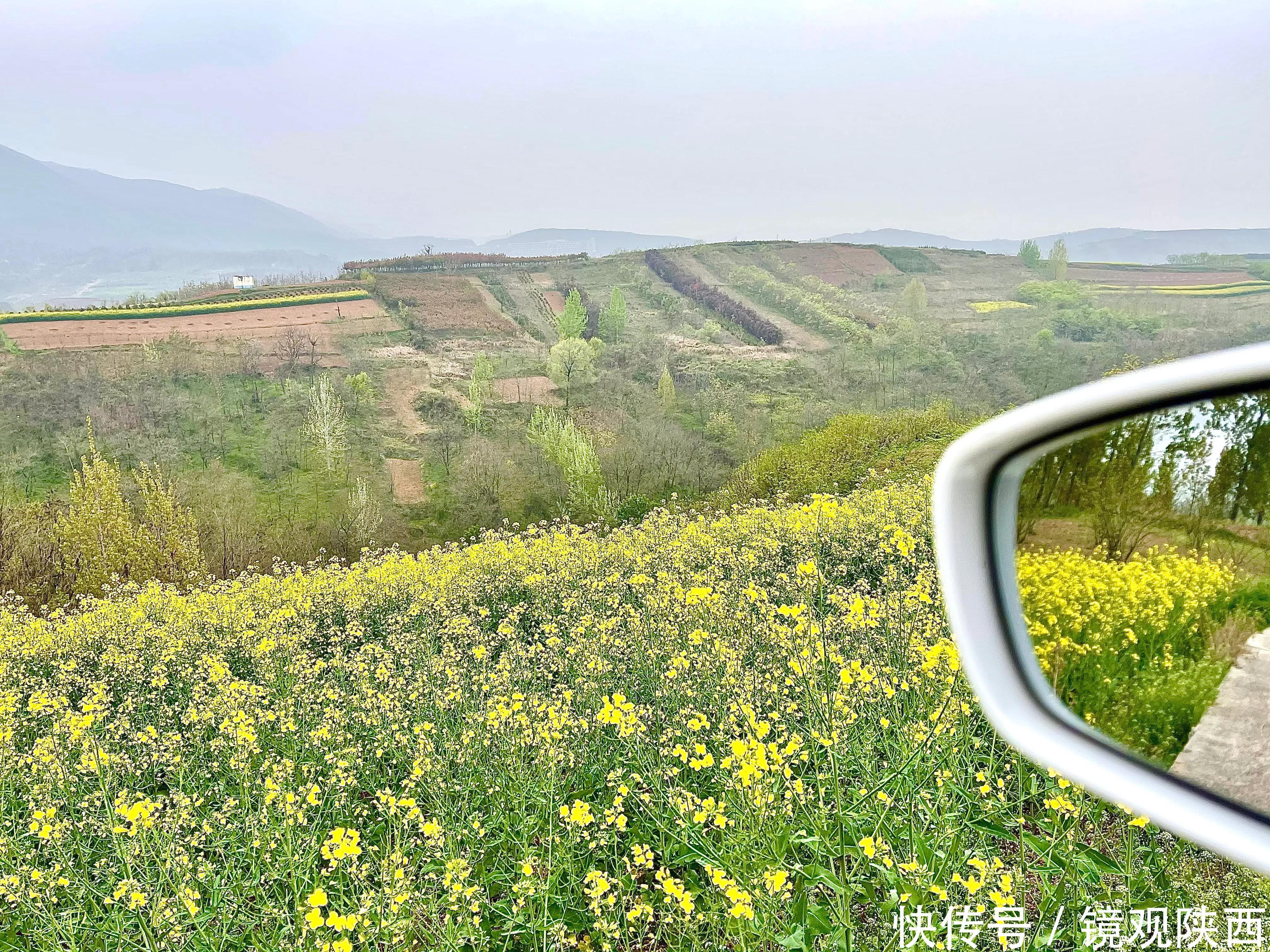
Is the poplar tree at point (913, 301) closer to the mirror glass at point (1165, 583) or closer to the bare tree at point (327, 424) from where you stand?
the bare tree at point (327, 424)

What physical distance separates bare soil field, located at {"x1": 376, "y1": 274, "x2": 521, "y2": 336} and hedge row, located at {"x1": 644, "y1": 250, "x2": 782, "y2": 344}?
8223 millimetres

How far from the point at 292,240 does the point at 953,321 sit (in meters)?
119

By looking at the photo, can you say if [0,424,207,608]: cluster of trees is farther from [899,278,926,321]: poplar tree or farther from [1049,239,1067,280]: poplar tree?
[1049,239,1067,280]: poplar tree

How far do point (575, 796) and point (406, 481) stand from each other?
12.9 metres

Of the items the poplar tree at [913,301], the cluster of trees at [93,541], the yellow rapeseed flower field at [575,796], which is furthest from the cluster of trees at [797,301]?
the yellow rapeseed flower field at [575,796]

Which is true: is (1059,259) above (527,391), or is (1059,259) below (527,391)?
above

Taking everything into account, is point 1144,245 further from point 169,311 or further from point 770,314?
point 169,311

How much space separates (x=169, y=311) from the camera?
20.5 m

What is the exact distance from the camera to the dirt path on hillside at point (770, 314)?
1066 inches

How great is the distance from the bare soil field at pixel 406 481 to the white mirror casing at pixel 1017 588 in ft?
46.7

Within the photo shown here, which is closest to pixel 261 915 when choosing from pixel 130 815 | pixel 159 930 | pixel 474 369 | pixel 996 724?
pixel 159 930

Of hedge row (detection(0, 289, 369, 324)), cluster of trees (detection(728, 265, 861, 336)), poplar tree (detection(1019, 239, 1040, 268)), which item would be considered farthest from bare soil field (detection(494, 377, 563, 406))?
poplar tree (detection(1019, 239, 1040, 268))

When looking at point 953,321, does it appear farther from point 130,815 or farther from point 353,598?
point 130,815

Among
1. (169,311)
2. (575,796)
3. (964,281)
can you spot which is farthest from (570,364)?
(964,281)
